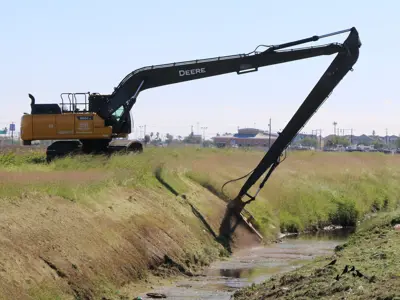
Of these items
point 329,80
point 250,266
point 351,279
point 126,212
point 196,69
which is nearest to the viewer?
point 351,279

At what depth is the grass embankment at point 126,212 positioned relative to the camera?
21.4 meters

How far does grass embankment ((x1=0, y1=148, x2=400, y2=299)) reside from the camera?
21438 millimetres

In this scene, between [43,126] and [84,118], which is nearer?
[43,126]

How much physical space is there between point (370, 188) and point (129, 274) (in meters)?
36.3

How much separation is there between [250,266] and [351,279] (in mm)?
12092

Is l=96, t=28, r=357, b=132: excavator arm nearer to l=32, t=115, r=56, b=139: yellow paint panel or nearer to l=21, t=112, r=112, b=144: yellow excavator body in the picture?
l=21, t=112, r=112, b=144: yellow excavator body

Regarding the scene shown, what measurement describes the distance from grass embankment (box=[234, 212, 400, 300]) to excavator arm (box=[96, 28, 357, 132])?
534 inches

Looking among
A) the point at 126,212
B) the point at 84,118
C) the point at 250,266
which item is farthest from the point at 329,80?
the point at 126,212

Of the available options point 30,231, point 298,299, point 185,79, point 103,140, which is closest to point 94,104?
point 103,140

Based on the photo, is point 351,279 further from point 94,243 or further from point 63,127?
Answer: point 63,127

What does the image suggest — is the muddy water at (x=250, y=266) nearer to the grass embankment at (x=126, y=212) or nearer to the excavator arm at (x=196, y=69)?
the grass embankment at (x=126, y=212)

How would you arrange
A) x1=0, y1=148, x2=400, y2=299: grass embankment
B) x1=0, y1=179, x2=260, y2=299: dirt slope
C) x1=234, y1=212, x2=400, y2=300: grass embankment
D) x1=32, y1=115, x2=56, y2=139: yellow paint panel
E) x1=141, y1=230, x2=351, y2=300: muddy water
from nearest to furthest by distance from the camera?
x1=234, y1=212, x2=400, y2=300: grass embankment, x1=0, y1=179, x2=260, y2=299: dirt slope, x1=0, y1=148, x2=400, y2=299: grass embankment, x1=141, y1=230, x2=351, y2=300: muddy water, x1=32, y1=115, x2=56, y2=139: yellow paint panel

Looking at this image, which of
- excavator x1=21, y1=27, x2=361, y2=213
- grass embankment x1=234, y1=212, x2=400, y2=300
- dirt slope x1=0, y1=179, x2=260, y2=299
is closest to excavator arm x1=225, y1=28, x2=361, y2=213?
excavator x1=21, y1=27, x2=361, y2=213

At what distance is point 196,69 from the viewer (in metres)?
39.1
